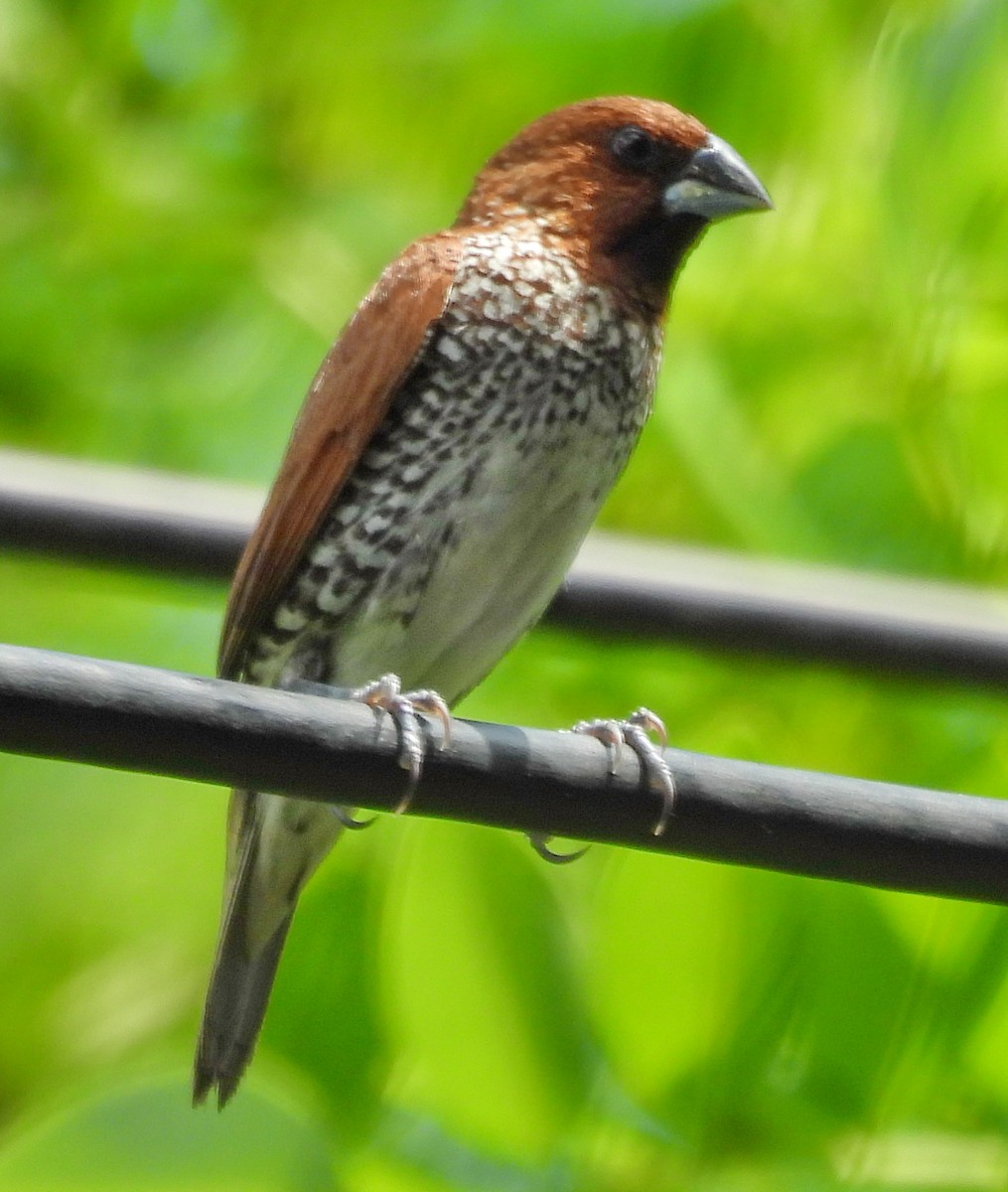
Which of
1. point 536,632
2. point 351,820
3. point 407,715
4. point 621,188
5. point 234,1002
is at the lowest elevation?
point 234,1002

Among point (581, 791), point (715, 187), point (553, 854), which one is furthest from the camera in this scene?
point (715, 187)

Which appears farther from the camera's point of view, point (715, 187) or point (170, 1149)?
point (715, 187)

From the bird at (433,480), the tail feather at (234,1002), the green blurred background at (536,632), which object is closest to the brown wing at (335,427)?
the bird at (433,480)

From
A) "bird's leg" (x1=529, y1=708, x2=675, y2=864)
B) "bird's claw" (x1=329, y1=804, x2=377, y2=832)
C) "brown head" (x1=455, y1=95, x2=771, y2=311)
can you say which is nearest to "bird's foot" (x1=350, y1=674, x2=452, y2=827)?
"bird's claw" (x1=329, y1=804, x2=377, y2=832)

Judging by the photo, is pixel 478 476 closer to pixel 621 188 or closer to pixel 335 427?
pixel 335 427

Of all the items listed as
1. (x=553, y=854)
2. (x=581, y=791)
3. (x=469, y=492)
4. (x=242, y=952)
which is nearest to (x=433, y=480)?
(x=469, y=492)

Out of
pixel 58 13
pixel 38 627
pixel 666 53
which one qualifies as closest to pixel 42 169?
pixel 58 13

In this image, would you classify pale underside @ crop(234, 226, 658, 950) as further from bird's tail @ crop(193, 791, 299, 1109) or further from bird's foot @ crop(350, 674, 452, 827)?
bird's foot @ crop(350, 674, 452, 827)

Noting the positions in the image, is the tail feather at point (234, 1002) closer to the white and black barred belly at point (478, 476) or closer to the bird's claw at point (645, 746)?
the white and black barred belly at point (478, 476)
